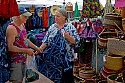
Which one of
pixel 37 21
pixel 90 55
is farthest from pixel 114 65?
pixel 37 21

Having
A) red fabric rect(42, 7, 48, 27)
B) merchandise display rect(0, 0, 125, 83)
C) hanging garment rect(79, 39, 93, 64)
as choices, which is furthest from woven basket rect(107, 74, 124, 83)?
red fabric rect(42, 7, 48, 27)

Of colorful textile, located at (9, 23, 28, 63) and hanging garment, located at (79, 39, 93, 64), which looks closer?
colorful textile, located at (9, 23, 28, 63)

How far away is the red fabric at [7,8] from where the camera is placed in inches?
98.2

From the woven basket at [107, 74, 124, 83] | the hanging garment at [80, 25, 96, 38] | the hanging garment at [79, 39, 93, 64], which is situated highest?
the hanging garment at [80, 25, 96, 38]

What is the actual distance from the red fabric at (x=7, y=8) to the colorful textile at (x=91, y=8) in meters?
1.62

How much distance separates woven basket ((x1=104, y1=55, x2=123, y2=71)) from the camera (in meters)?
2.32

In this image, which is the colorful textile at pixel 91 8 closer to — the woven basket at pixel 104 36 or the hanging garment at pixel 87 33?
the hanging garment at pixel 87 33

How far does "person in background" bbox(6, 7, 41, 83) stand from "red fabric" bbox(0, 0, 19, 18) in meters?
0.42

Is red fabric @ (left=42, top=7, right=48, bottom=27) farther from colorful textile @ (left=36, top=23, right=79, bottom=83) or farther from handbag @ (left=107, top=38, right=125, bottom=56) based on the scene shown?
handbag @ (left=107, top=38, right=125, bottom=56)

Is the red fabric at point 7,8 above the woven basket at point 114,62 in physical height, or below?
above

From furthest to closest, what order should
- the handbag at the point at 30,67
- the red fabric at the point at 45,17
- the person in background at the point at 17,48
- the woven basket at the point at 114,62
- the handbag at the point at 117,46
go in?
1. the red fabric at the point at 45,17
2. the handbag at the point at 30,67
3. the person in background at the point at 17,48
4. the woven basket at the point at 114,62
5. the handbag at the point at 117,46

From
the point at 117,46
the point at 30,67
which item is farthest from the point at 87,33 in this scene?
the point at 117,46

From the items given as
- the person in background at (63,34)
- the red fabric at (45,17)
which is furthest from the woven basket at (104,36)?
the red fabric at (45,17)

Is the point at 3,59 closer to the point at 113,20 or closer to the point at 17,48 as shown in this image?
the point at 17,48
